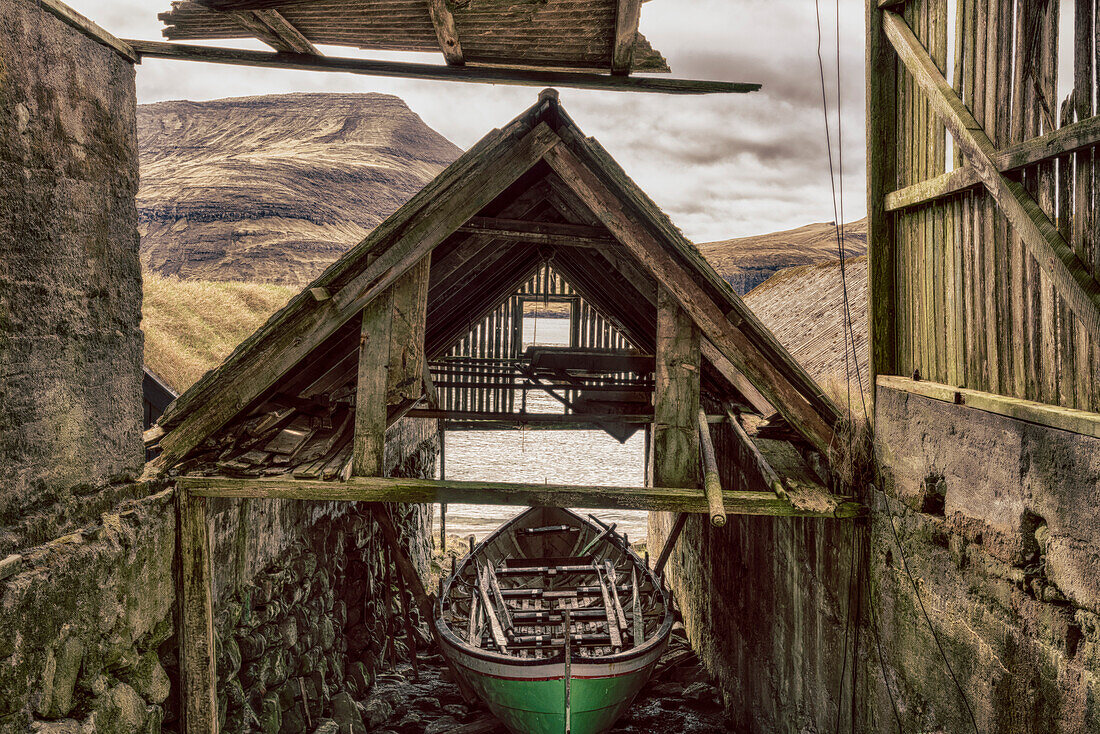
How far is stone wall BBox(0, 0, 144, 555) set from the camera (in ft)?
9.64

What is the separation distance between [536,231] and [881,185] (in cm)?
256

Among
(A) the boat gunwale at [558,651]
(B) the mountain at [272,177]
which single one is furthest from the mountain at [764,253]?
(A) the boat gunwale at [558,651]

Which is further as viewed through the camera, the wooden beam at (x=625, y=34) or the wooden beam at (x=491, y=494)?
the wooden beam at (x=491, y=494)

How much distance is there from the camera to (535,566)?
10617mm

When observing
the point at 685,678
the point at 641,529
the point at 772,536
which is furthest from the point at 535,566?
the point at 641,529

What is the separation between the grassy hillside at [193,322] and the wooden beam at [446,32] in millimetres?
7885

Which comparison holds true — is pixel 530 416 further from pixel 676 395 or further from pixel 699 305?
pixel 699 305

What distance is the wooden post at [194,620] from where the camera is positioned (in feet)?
14.7

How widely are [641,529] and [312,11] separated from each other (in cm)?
2189

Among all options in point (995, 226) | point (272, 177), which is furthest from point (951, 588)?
point (272, 177)

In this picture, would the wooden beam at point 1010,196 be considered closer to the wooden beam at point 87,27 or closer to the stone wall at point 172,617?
the wooden beam at point 87,27

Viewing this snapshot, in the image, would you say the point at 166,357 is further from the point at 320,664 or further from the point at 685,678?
the point at 685,678

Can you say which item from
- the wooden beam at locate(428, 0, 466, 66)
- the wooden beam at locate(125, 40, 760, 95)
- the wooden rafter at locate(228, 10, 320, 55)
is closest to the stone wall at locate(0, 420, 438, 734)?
the wooden beam at locate(125, 40, 760, 95)

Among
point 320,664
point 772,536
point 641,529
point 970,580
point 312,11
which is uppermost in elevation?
point 312,11
